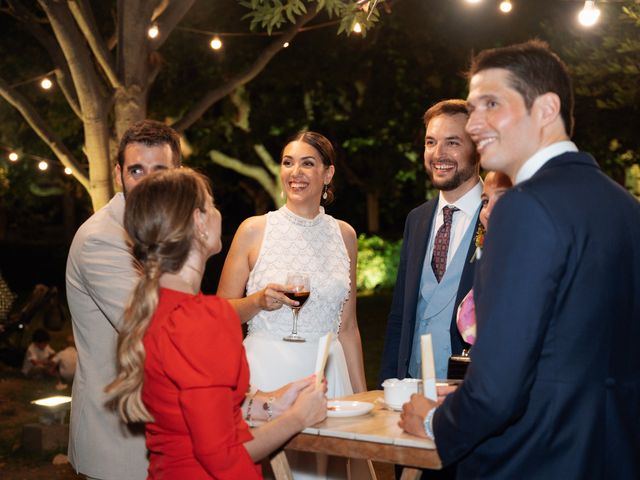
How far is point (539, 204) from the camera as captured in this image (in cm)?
244

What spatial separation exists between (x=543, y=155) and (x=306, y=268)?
2.69 meters

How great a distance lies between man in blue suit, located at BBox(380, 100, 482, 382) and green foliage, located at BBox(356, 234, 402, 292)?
1508cm

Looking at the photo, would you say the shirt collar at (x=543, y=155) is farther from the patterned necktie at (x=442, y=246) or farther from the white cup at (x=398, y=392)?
the patterned necktie at (x=442, y=246)

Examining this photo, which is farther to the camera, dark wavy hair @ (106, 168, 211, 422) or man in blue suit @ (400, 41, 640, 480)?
dark wavy hair @ (106, 168, 211, 422)

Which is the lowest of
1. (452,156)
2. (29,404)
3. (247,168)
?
(29,404)

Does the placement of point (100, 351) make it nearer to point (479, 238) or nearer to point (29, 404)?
point (479, 238)

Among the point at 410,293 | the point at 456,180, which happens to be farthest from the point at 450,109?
the point at 410,293

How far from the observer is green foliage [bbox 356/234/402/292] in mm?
19938

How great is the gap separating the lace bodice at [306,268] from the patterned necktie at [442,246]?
2.77ft

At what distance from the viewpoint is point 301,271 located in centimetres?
514

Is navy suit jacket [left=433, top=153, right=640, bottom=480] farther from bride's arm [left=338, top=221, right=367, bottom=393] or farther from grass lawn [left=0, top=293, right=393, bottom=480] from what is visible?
grass lawn [left=0, top=293, right=393, bottom=480]

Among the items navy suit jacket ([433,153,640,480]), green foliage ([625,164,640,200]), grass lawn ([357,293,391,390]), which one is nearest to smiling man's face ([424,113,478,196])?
navy suit jacket ([433,153,640,480])

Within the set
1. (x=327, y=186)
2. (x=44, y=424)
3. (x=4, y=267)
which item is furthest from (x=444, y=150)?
(x=4, y=267)

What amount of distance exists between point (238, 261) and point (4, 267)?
79.3 ft
